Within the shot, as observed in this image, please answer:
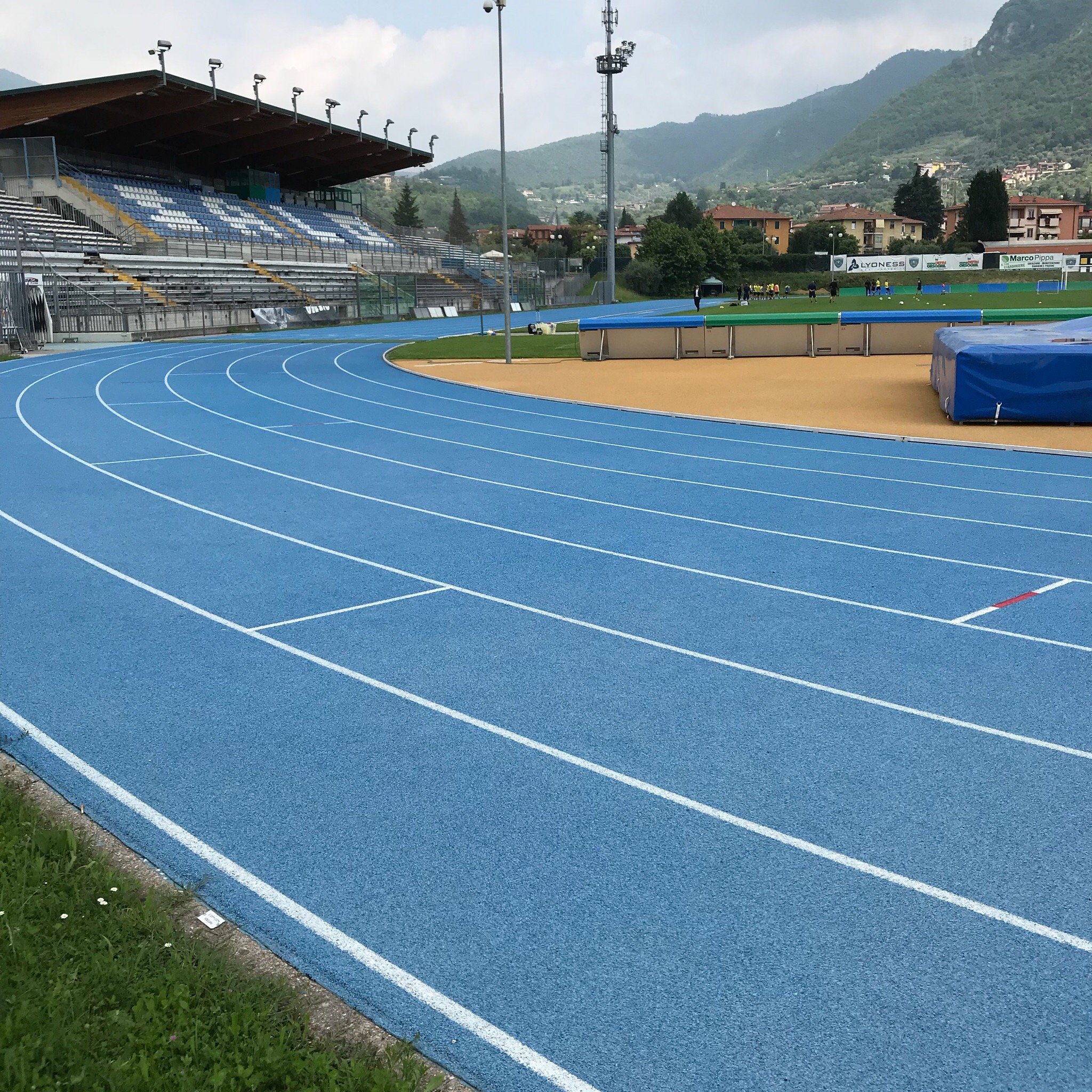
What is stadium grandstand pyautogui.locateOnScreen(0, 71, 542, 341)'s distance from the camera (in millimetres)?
44750

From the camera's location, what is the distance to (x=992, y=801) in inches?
204

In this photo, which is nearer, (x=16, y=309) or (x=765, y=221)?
(x=16, y=309)

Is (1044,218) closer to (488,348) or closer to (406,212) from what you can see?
(406,212)

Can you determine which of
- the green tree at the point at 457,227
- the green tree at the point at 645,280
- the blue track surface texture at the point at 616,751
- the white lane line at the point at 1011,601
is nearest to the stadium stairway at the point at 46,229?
the blue track surface texture at the point at 616,751

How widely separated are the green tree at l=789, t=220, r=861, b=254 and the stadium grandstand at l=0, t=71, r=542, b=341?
65800mm

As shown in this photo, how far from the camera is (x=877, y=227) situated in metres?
175

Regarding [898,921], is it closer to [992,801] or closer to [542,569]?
[992,801]

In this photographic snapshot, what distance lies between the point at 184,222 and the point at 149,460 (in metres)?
48.1

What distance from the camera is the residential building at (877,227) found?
169m

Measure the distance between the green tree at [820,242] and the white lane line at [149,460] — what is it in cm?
12152

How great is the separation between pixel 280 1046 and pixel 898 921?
239 centimetres

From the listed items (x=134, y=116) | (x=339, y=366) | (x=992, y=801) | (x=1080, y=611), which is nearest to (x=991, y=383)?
(x=1080, y=611)

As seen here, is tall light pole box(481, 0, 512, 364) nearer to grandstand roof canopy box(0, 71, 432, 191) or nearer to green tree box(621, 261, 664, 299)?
grandstand roof canopy box(0, 71, 432, 191)

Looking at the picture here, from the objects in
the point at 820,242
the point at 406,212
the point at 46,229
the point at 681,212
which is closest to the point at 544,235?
the point at 406,212
